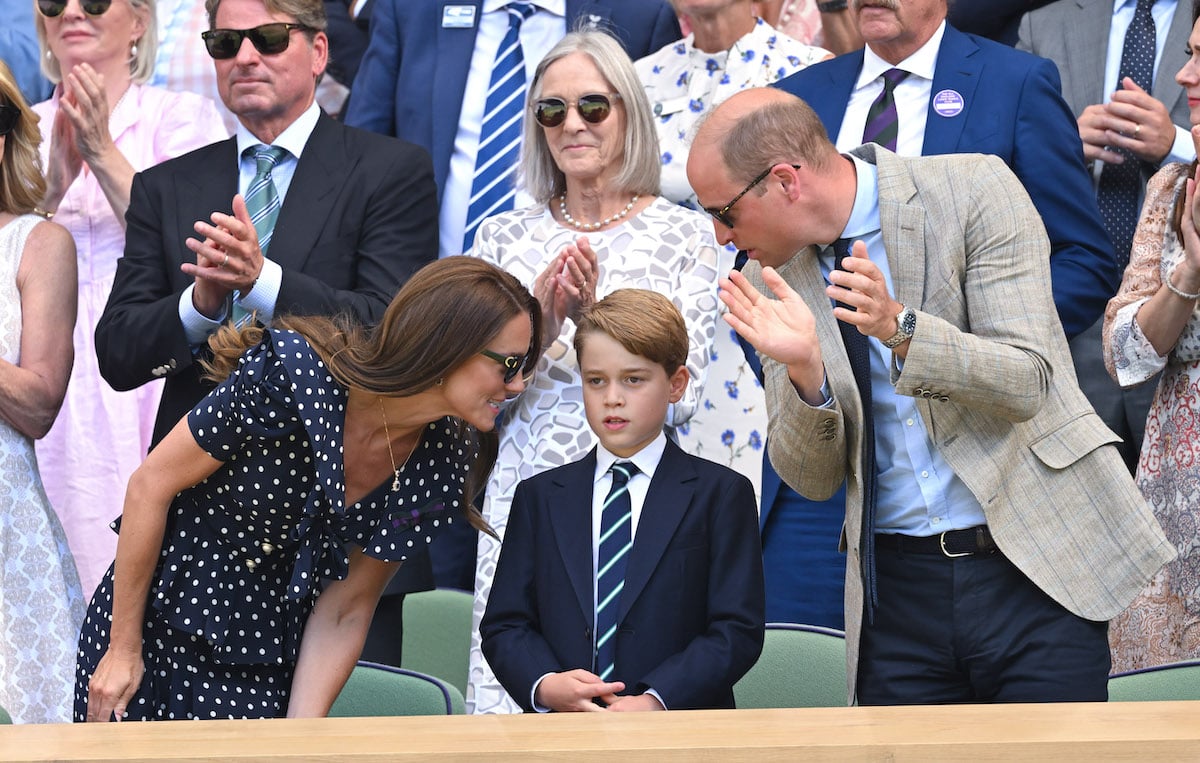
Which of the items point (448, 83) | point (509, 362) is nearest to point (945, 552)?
point (509, 362)

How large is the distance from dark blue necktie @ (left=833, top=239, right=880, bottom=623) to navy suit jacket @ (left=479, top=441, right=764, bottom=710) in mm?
284

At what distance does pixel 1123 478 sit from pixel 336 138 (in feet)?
6.81

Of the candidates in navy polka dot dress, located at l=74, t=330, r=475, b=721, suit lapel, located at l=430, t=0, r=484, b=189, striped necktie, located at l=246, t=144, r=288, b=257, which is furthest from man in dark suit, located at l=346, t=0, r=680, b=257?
navy polka dot dress, located at l=74, t=330, r=475, b=721

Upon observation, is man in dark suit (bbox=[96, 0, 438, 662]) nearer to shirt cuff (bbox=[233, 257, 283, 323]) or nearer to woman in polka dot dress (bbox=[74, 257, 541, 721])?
shirt cuff (bbox=[233, 257, 283, 323])

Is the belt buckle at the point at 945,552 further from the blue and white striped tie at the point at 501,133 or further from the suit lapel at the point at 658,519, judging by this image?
the blue and white striped tie at the point at 501,133

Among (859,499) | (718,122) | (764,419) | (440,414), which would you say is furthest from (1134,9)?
(440,414)

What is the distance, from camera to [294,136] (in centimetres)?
382

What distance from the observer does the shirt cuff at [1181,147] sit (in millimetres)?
3867

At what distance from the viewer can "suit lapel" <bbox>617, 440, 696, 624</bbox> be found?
298 centimetres

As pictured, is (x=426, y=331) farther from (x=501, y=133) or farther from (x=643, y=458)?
(x=501, y=133)

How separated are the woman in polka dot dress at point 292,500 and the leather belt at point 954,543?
30.2 inches

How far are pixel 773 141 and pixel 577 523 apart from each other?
0.84 meters

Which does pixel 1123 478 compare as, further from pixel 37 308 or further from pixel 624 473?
pixel 37 308

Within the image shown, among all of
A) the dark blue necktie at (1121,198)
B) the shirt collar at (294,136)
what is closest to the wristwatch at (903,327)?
the dark blue necktie at (1121,198)
